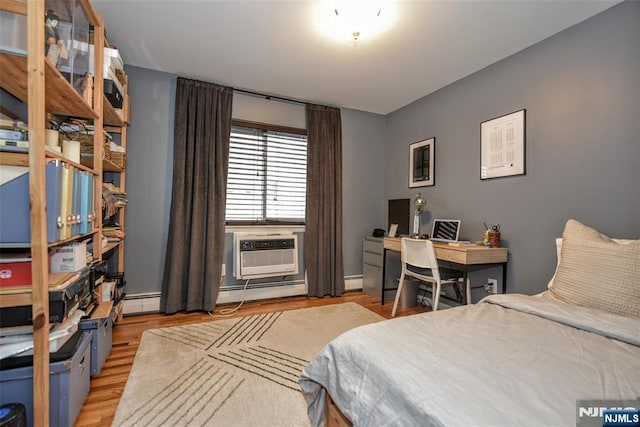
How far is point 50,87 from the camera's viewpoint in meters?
1.33

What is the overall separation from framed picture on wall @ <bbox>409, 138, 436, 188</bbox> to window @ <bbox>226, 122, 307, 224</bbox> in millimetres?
1303

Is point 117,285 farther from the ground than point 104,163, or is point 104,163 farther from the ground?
point 104,163

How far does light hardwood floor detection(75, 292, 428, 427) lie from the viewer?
144 centimetres

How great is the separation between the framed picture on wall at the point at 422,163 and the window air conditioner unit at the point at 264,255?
1.59 metres

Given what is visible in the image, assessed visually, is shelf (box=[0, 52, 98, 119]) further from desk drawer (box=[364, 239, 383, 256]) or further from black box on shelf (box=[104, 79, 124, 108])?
desk drawer (box=[364, 239, 383, 256])

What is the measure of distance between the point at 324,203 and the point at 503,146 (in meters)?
1.90

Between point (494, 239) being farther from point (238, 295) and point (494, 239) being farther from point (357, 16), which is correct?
point (238, 295)

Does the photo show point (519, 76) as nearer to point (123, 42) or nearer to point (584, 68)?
point (584, 68)

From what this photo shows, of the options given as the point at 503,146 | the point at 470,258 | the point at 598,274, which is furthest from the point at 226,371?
the point at 503,146

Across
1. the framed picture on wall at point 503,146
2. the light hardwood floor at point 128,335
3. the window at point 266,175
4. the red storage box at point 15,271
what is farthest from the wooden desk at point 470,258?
the red storage box at point 15,271

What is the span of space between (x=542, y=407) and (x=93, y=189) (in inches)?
88.8

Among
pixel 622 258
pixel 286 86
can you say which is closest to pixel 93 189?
pixel 286 86

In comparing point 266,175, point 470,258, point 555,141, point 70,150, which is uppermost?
point 555,141

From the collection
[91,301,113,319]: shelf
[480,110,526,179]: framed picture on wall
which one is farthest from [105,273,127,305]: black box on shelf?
[480,110,526,179]: framed picture on wall
